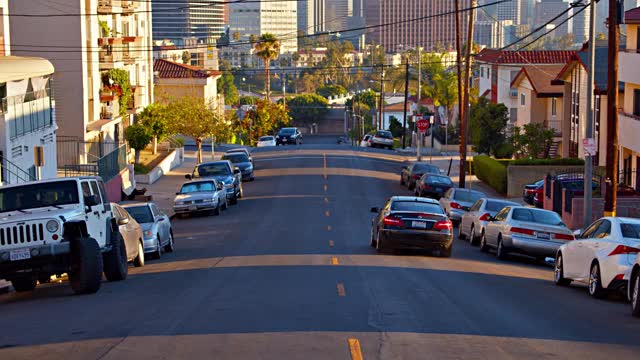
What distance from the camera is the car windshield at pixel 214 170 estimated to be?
45562 mm

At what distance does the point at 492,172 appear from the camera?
52094mm

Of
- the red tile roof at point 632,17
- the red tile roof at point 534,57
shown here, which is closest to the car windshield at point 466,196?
the red tile roof at point 632,17

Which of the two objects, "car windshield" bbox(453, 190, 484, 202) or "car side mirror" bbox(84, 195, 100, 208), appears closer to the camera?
"car side mirror" bbox(84, 195, 100, 208)

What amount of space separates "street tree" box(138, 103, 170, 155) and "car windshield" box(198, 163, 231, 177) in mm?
15738

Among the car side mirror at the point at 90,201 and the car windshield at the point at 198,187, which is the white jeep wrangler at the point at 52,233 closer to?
the car side mirror at the point at 90,201

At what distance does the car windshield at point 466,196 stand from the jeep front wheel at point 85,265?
21.3m

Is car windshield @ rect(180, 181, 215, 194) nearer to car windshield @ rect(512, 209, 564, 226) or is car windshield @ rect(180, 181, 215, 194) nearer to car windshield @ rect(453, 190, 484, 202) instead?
car windshield @ rect(453, 190, 484, 202)

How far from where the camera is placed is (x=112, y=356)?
12.0 m

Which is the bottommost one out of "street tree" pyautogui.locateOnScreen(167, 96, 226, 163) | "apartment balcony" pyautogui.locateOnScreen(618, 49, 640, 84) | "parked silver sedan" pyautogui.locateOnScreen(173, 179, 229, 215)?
"parked silver sedan" pyautogui.locateOnScreen(173, 179, 229, 215)

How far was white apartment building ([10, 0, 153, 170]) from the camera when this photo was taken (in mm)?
53062

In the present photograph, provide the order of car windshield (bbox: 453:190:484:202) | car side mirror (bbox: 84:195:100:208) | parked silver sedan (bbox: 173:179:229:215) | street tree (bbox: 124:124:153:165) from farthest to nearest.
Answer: street tree (bbox: 124:124:153:165) → parked silver sedan (bbox: 173:179:229:215) → car windshield (bbox: 453:190:484:202) → car side mirror (bbox: 84:195:100:208)

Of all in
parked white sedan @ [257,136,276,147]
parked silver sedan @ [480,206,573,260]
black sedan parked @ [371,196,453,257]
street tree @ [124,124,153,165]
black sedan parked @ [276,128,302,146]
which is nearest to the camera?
black sedan parked @ [371,196,453,257]

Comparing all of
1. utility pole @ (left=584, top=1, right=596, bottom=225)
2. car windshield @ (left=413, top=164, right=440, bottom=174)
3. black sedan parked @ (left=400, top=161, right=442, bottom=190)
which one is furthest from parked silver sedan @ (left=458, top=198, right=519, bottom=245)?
car windshield @ (left=413, top=164, right=440, bottom=174)

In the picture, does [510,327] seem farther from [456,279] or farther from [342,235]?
[342,235]
